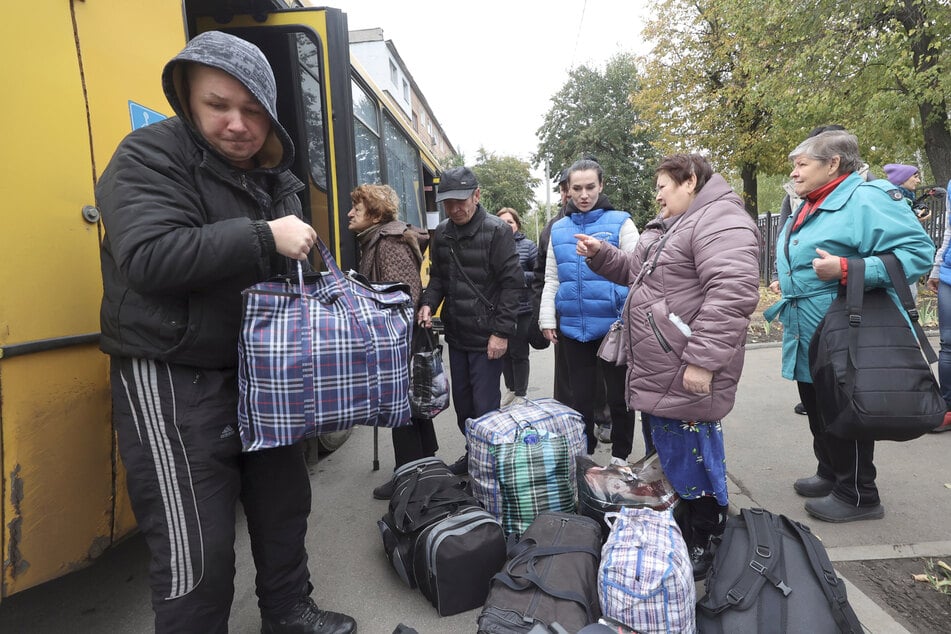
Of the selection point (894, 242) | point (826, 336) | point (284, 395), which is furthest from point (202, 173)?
point (894, 242)

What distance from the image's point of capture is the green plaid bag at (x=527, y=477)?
2.60 metres

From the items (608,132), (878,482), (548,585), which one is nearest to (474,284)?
(548,585)

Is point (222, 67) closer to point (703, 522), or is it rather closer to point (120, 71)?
point (120, 71)

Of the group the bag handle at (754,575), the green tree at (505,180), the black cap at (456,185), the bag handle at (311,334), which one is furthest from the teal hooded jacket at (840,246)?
the green tree at (505,180)

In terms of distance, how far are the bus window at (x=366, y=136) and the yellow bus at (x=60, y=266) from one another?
2.51m

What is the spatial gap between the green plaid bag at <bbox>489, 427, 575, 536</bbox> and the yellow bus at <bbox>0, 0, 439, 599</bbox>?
5.13 feet

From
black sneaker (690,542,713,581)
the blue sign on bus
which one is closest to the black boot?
black sneaker (690,542,713,581)

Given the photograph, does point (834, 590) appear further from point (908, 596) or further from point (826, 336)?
point (826, 336)

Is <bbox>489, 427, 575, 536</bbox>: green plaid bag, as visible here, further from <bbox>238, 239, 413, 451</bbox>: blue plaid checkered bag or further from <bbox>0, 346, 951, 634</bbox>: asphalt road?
<bbox>238, 239, 413, 451</bbox>: blue plaid checkered bag

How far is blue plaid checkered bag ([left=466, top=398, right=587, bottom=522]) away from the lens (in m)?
2.65

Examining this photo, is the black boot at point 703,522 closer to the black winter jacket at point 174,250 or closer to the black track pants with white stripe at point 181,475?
the black track pants with white stripe at point 181,475

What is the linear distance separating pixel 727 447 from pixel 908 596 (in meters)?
1.73

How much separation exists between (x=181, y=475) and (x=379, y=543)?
1.50 meters

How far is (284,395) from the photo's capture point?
1.59m
